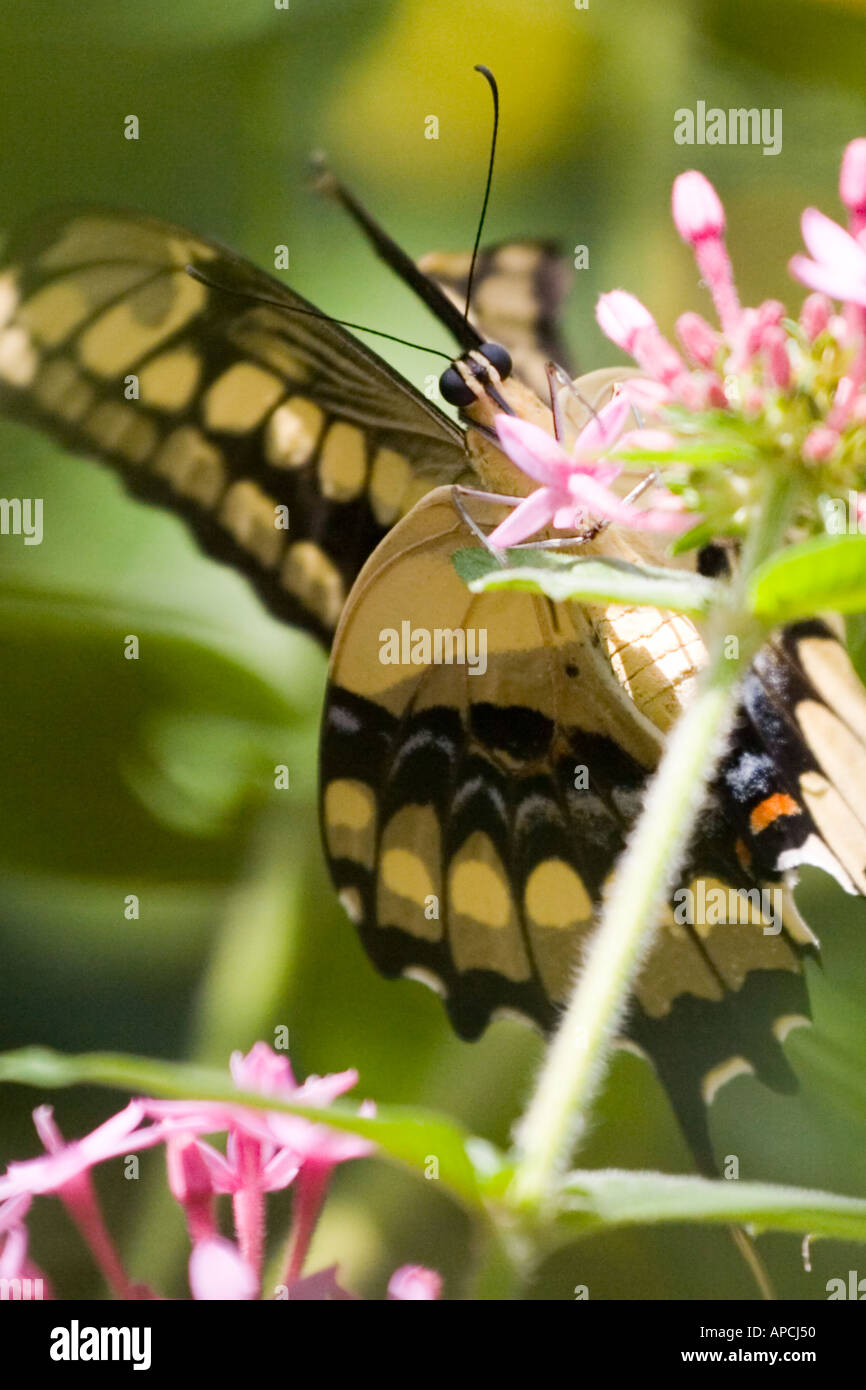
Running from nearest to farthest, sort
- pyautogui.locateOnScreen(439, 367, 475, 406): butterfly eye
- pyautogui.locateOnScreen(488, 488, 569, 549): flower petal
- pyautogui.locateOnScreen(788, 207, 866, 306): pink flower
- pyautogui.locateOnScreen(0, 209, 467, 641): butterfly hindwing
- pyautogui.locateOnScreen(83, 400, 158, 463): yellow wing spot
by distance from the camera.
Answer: pyautogui.locateOnScreen(788, 207, 866, 306): pink flower < pyautogui.locateOnScreen(488, 488, 569, 549): flower petal < pyautogui.locateOnScreen(439, 367, 475, 406): butterfly eye < pyautogui.locateOnScreen(0, 209, 467, 641): butterfly hindwing < pyautogui.locateOnScreen(83, 400, 158, 463): yellow wing spot

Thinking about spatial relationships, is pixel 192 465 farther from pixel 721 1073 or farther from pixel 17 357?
pixel 721 1073

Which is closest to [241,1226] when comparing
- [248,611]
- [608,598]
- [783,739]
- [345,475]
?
[608,598]

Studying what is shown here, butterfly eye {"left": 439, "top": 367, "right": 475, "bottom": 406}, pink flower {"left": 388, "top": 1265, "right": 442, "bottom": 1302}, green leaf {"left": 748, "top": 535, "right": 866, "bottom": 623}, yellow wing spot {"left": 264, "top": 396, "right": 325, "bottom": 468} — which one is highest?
yellow wing spot {"left": 264, "top": 396, "right": 325, "bottom": 468}

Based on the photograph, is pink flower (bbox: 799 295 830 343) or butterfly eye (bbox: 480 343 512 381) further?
butterfly eye (bbox: 480 343 512 381)

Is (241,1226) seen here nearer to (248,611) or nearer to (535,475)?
(535,475)

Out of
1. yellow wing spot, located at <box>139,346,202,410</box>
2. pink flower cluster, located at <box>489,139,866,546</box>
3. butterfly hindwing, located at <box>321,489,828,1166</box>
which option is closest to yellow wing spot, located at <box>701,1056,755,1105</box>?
butterfly hindwing, located at <box>321,489,828,1166</box>

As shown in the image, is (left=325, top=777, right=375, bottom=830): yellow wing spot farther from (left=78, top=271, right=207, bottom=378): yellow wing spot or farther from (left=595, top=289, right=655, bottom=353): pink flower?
(left=595, top=289, right=655, bottom=353): pink flower

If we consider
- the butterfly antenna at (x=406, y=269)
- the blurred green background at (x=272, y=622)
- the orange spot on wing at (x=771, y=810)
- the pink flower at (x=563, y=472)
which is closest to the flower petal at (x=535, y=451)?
the pink flower at (x=563, y=472)
